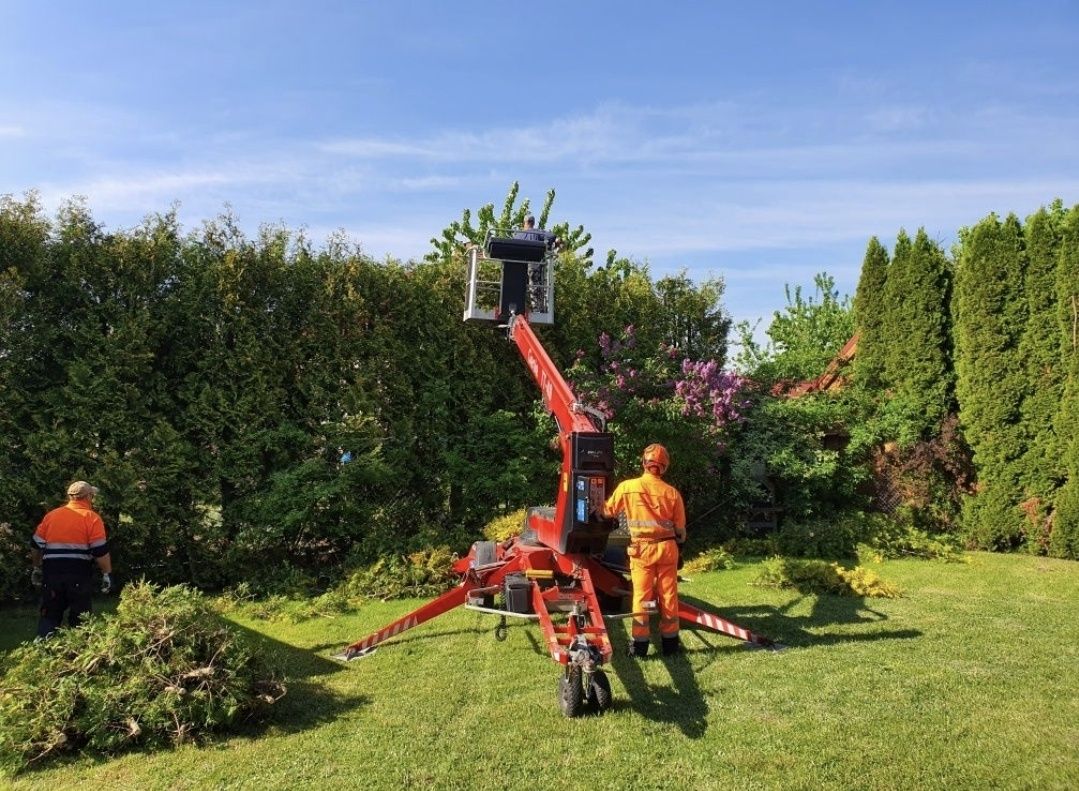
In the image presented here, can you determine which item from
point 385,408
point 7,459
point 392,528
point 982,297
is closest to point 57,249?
point 7,459

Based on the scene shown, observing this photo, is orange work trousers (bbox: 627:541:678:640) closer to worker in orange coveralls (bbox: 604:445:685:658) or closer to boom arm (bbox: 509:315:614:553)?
worker in orange coveralls (bbox: 604:445:685:658)

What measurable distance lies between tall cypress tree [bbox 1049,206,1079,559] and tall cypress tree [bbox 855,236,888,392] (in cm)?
265

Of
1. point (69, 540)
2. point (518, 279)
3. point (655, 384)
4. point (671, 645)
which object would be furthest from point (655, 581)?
point (655, 384)

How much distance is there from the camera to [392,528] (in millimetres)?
10492

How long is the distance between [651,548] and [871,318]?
9.17 m

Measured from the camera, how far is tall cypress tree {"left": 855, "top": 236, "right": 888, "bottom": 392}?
41.6 ft

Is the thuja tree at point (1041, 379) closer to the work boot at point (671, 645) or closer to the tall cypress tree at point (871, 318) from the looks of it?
the tall cypress tree at point (871, 318)

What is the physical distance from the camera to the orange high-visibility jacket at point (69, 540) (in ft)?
20.2

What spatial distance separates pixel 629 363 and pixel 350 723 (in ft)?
25.7

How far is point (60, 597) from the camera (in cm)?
621

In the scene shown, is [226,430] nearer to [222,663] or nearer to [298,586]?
[298,586]

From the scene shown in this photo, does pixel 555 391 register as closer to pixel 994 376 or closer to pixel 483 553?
pixel 483 553

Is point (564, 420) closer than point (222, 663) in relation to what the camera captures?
No

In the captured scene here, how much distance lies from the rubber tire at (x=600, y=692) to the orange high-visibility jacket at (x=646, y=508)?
49.0 inches
